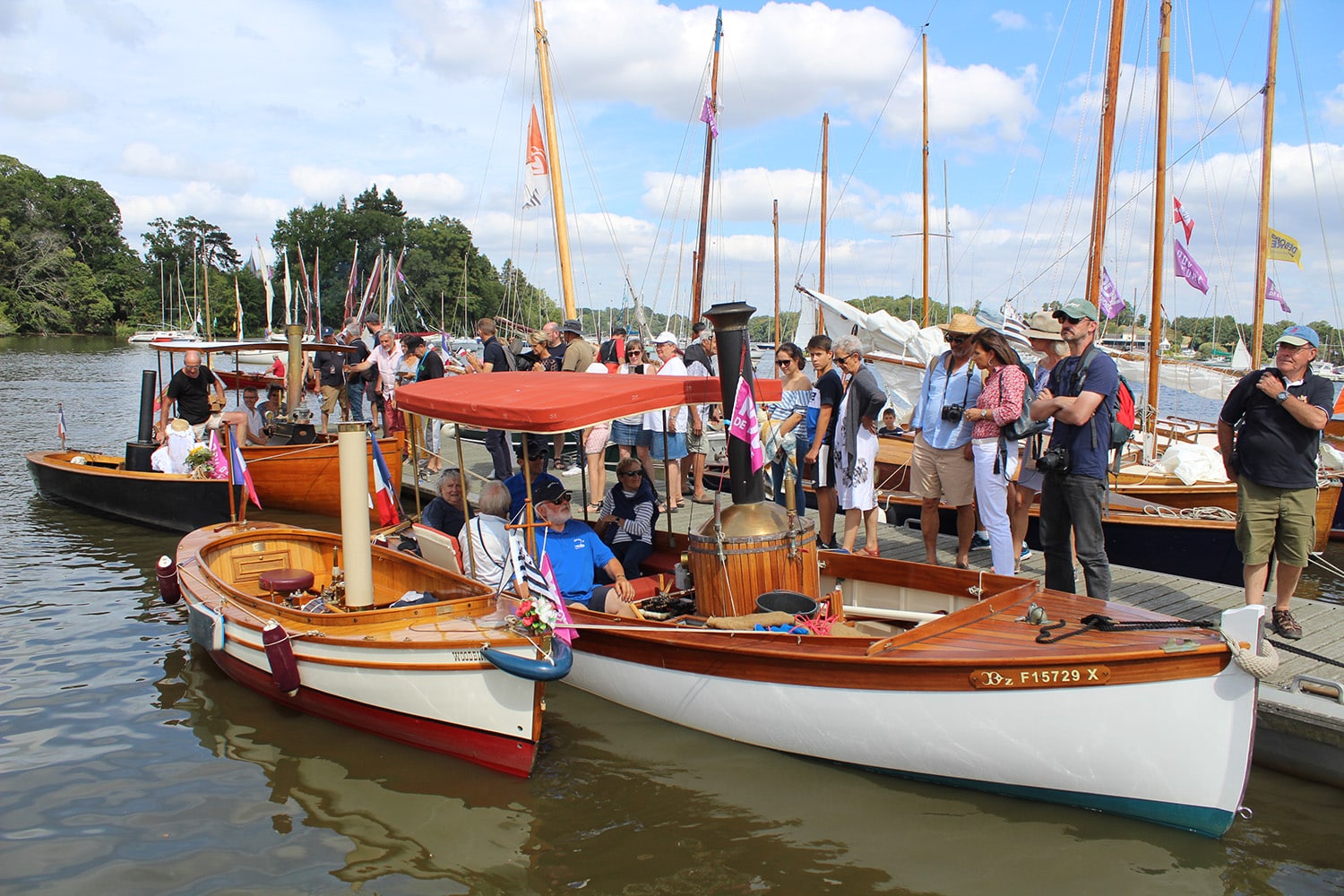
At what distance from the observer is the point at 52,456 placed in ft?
41.4

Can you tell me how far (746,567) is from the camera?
16.8 ft

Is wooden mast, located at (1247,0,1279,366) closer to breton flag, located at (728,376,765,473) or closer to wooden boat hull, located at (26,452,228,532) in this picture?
breton flag, located at (728,376,765,473)

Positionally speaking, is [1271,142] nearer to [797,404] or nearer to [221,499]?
[797,404]

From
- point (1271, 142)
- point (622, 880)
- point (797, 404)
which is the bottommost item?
point (622, 880)

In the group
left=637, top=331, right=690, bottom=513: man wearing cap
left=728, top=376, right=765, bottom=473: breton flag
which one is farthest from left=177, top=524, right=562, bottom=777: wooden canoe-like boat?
left=637, top=331, right=690, bottom=513: man wearing cap

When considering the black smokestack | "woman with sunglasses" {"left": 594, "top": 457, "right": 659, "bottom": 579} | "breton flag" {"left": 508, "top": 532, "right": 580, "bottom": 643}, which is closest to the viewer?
"breton flag" {"left": 508, "top": 532, "right": 580, "bottom": 643}

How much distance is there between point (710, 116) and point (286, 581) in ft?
41.1

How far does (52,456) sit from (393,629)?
10328mm

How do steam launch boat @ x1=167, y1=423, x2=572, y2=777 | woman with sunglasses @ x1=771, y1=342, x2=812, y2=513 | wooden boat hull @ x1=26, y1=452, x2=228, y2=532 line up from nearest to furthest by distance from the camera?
steam launch boat @ x1=167, y1=423, x2=572, y2=777
woman with sunglasses @ x1=771, y1=342, x2=812, y2=513
wooden boat hull @ x1=26, y1=452, x2=228, y2=532

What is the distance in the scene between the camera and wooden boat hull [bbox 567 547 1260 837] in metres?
3.82

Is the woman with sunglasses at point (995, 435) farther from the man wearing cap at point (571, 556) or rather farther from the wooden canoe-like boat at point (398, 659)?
the wooden canoe-like boat at point (398, 659)

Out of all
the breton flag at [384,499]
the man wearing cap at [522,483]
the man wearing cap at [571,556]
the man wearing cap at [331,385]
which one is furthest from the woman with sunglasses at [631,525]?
the man wearing cap at [331,385]

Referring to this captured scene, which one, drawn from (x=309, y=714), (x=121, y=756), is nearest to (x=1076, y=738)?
(x=309, y=714)

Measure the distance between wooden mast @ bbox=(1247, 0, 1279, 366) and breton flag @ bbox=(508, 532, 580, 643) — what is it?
47.1ft
